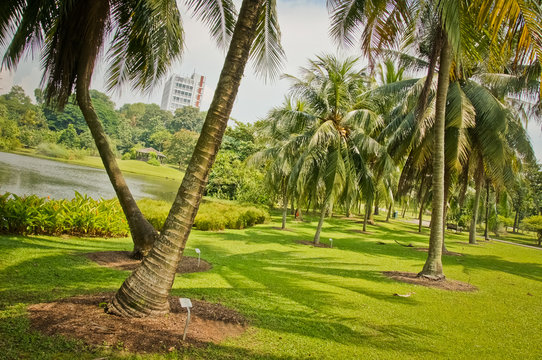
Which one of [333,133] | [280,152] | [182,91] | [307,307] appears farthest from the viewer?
[182,91]

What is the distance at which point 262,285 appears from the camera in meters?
6.78

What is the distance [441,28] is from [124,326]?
960 cm

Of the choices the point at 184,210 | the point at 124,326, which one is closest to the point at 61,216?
the point at 124,326

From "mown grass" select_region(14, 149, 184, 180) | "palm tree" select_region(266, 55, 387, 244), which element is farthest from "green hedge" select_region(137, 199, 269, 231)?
"mown grass" select_region(14, 149, 184, 180)

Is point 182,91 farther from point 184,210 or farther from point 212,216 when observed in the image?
point 184,210

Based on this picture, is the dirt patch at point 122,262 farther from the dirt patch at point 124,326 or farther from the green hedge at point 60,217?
the dirt patch at point 124,326

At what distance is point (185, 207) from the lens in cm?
378

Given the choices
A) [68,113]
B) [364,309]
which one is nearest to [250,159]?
[364,309]

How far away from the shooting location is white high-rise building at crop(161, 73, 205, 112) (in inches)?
6339

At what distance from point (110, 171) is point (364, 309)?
6.01 metres

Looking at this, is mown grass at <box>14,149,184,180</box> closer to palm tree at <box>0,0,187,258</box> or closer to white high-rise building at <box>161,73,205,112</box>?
palm tree at <box>0,0,187,258</box>

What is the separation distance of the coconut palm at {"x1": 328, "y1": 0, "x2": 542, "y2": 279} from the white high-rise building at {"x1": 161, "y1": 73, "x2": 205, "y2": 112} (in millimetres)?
158827

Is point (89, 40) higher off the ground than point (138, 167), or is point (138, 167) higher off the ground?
point (89, 40)

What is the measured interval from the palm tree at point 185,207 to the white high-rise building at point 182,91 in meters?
162
